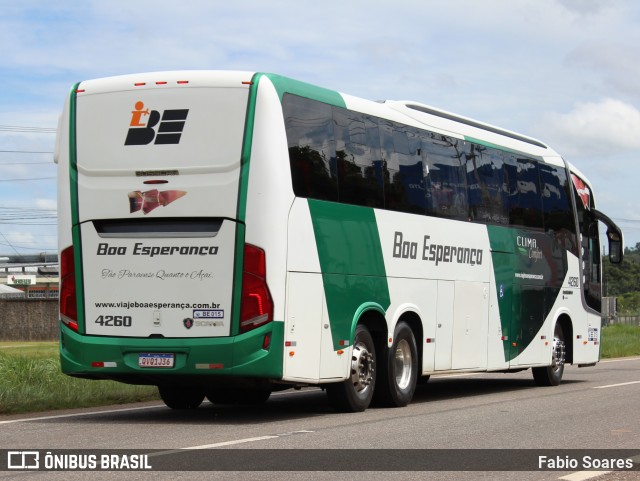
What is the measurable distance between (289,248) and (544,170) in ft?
27.7

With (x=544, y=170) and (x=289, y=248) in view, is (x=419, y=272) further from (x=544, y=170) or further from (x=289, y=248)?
Result: (x=544, y=170)

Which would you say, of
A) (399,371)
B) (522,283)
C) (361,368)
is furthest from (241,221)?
(522,283)

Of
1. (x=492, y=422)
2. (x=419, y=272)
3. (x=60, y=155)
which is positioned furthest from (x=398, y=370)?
(x=60, y=155)

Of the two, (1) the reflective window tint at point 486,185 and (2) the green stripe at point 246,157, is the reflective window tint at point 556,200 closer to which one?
(1) the reflective window tint at point 486,185

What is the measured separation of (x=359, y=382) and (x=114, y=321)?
10.3 ft

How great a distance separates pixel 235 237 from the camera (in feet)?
42.3

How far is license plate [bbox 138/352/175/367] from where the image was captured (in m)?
13.0

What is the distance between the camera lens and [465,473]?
9281mm

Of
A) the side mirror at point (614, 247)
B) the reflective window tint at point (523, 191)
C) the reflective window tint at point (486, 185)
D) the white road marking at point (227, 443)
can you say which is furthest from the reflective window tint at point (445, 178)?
the white road marking at point (227, 443)

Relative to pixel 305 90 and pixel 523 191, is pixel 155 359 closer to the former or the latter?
pixel 305 90

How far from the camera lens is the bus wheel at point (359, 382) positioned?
1438 centimetres

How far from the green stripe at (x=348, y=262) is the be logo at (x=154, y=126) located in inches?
65.8

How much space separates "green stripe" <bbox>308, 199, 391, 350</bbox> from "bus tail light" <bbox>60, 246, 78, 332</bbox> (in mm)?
2769

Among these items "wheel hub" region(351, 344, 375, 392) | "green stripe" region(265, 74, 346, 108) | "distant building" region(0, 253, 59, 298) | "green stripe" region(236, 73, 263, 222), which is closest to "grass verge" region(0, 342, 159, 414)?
"wheel hub" region(351, 344, 375, 392)
